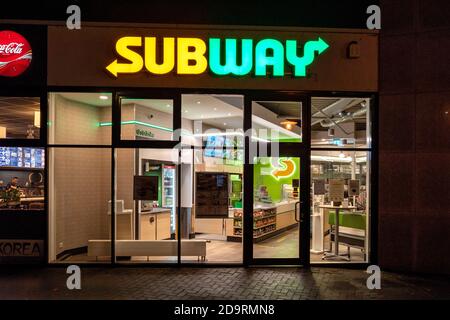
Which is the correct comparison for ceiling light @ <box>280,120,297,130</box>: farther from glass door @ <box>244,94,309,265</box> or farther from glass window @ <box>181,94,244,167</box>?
glass window @ <box>181,94,244,167</box>

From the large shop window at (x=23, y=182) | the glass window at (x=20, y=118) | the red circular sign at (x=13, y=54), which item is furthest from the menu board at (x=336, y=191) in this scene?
the red circular sign at (x=13, y=54)

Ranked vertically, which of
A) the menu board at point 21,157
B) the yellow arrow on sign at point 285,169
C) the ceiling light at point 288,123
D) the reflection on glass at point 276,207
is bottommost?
the reflection on glass at point 276,207

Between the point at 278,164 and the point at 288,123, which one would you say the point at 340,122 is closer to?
the point at 288,123

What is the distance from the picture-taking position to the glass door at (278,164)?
708cm

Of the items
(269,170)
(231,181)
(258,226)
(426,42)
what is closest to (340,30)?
(426,42)

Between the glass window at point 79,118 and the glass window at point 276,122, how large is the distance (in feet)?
10.9

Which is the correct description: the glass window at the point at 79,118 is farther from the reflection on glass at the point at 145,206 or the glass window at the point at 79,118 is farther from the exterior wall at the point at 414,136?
the exterior wall at the point at 414,136

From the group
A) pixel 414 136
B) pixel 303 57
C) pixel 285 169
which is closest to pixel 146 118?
pixel 285 169

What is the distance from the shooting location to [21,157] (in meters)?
7.32

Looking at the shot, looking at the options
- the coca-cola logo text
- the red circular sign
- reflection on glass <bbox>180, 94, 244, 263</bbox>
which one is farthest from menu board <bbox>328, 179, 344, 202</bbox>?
the coca-cola logo text

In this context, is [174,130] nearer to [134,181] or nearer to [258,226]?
[134,181]

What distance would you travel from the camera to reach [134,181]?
23.7ft

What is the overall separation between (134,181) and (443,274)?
662 cm

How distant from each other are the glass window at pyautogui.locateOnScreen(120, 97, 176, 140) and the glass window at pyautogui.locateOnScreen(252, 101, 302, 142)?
191 centimetres
